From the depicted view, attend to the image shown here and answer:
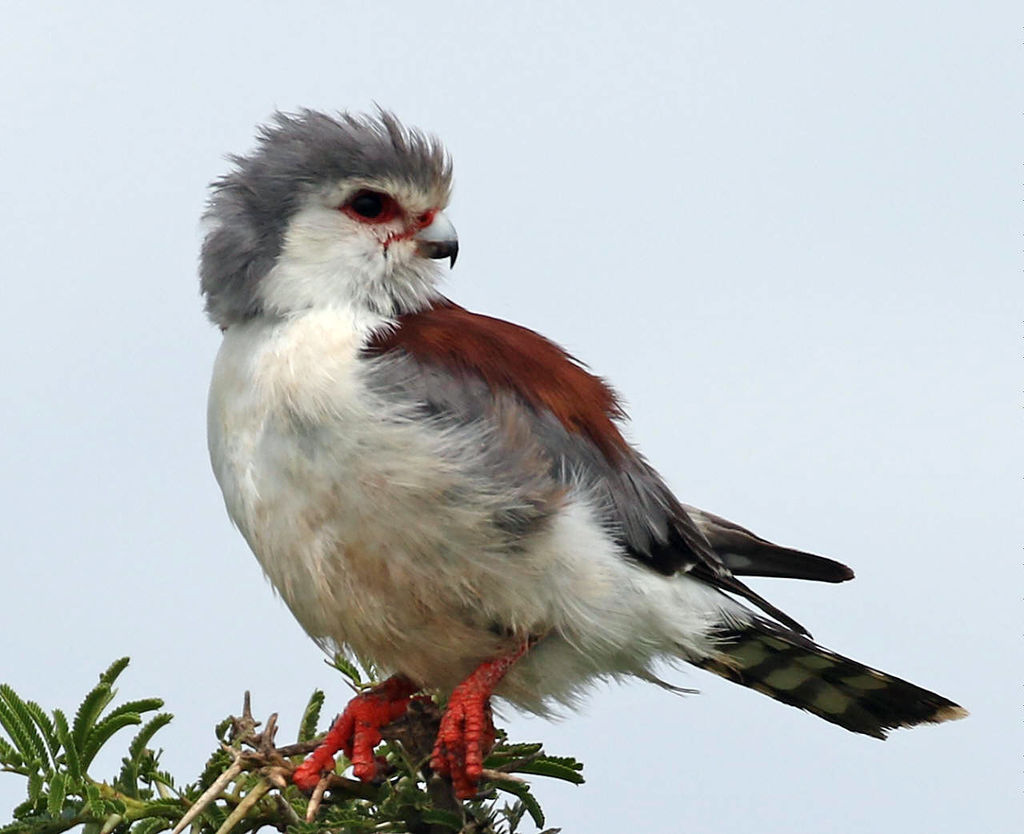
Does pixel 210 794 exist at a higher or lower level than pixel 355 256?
lower

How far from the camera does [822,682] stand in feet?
17.4

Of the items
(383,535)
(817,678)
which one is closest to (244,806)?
(383,535)

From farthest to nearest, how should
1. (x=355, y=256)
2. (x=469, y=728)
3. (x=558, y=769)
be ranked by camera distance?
(x=355, y=256)
(x=469, y=728)
(x=558, y=769)

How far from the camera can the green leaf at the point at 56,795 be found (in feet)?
11.3

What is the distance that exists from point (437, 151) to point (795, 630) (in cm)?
205

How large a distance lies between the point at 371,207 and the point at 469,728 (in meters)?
1.72

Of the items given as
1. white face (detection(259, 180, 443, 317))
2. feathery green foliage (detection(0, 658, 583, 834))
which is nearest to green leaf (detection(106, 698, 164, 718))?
feathery green foliage (detection(0, 658, 583, 834))

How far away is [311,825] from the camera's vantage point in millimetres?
3416

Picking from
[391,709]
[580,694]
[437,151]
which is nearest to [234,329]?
[437,151]

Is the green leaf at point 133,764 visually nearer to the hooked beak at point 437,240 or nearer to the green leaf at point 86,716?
the green leaf at point 86,716

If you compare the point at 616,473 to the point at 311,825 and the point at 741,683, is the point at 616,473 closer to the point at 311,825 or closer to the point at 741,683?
the point at 741,683

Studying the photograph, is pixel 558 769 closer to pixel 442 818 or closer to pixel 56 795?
pixel 442 818

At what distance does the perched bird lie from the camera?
4.39 metres

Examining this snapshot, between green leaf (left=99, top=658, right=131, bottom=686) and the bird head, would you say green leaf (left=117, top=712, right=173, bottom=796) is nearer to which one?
green leaf (left=99, top=658, right=131, bottom=686)
